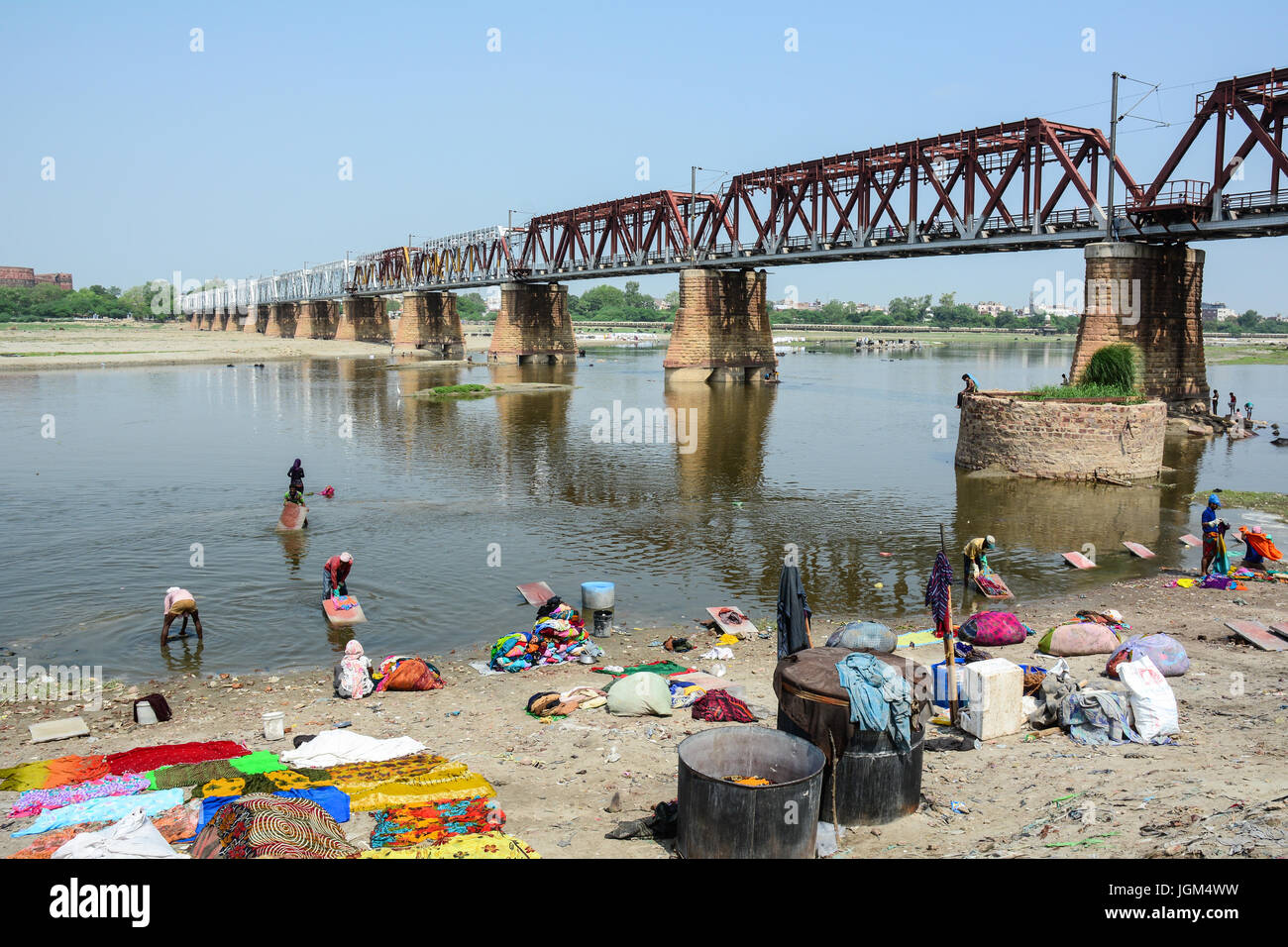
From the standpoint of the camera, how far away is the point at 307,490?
2816 cm

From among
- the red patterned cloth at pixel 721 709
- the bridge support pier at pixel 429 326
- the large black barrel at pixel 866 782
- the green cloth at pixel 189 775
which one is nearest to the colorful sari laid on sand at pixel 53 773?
the green cloth at pixel 189 775

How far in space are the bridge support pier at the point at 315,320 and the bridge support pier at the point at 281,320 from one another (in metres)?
13.7

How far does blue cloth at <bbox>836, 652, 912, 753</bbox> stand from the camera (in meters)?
7.84

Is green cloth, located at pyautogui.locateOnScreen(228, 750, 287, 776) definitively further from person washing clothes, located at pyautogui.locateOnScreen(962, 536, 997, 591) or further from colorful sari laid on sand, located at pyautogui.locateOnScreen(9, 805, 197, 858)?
person washing clothes, located at pyautogui.locateOnScreen(962, 536, 997, 591)

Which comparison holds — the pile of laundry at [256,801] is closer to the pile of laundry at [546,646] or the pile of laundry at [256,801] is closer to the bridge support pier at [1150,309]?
the pile of laundry at [546,646]

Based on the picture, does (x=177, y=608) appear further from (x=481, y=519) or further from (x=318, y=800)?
(x=481, y=519)

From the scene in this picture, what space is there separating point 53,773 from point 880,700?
788cm

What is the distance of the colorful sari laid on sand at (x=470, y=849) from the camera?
6.73 meters

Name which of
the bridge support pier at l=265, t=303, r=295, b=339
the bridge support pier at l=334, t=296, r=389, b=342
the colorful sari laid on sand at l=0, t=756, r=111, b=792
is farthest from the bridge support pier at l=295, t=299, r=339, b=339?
the colorful sari laid on sand at l=0, t=756, r=111, b=792

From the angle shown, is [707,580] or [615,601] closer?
[615,601]

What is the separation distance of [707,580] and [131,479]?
2041cm
